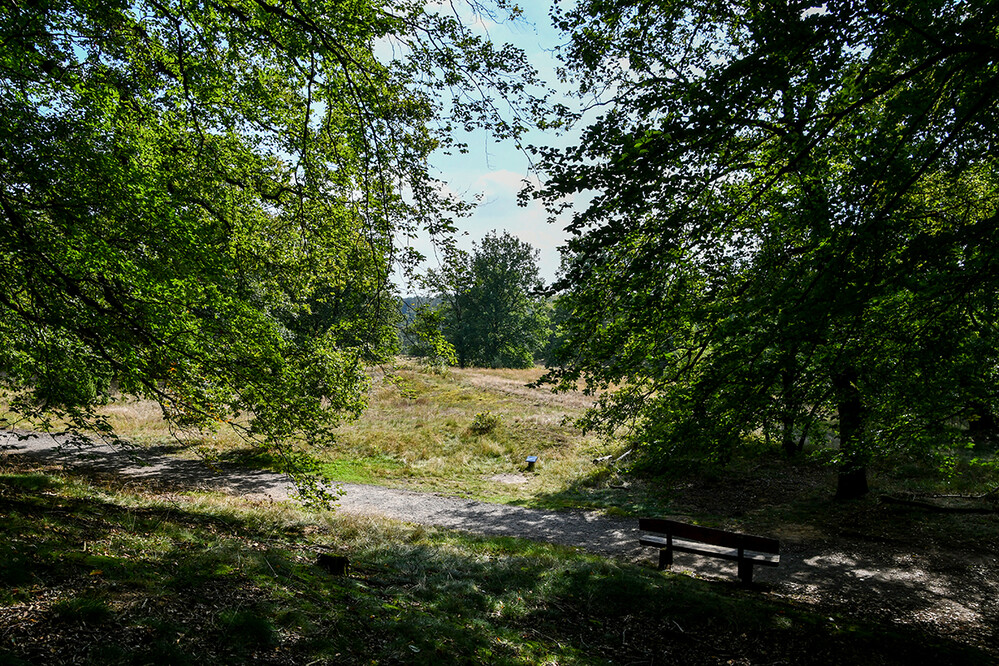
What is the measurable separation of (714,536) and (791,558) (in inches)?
111

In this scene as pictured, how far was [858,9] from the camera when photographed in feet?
14.4

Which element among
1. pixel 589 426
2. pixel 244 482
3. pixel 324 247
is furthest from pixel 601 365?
pixel 244 482

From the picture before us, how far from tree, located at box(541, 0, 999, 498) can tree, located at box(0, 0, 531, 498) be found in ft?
5.99

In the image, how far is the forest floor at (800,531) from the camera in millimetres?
8016

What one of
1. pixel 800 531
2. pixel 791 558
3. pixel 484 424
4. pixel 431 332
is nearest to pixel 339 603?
pixel 431 332

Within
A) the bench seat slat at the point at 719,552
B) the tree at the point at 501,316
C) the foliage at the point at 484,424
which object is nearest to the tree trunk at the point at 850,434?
the bench seat slat at the point at 719,552

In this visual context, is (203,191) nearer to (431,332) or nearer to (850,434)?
(431,332)

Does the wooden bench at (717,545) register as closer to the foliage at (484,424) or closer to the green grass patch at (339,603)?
the green grass patch at (339,603)

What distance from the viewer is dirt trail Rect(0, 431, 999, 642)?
7.97m

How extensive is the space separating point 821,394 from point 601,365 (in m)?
2.75

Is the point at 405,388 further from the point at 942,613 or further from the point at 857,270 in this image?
the point at 942,613

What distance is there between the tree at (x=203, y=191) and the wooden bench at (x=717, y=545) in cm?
597

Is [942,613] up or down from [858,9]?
down

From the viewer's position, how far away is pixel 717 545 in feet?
29.1
